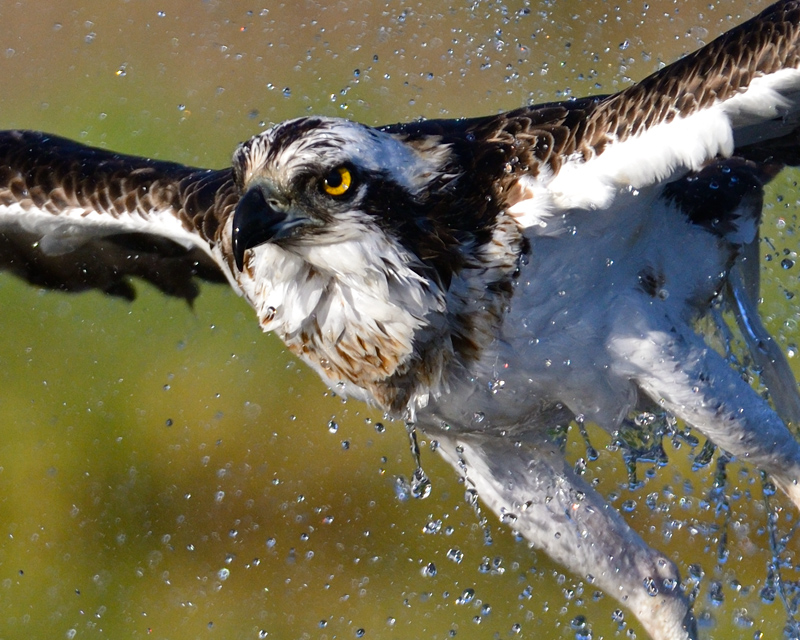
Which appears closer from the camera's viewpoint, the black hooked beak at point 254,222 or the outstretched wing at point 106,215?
the black hooked beak at point 254,222

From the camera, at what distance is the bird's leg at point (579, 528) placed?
→ 3.92m

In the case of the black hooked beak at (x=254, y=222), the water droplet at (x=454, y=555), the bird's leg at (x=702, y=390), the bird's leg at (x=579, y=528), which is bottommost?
the water droplet at (x=454, y=555)

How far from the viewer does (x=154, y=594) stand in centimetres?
633

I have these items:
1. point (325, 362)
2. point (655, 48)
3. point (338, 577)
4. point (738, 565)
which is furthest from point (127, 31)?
point (738, 565)

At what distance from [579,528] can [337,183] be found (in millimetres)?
2047

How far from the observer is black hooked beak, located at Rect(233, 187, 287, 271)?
2.69 m

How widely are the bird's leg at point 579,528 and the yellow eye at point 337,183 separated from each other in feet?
5.03

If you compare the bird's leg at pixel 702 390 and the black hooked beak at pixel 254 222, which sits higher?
the black hooked beak at pixel 254 222

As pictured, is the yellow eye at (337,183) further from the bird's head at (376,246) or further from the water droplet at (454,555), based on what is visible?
the water droplet at (454,555)

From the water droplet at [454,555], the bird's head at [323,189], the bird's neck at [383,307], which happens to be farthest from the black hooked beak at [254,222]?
the water droplet at [454,555]

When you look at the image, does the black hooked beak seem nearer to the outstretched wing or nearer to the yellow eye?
the yellow eye

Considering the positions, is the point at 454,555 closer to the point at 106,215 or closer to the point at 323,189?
the point at 106,215

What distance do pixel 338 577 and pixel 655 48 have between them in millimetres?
4624

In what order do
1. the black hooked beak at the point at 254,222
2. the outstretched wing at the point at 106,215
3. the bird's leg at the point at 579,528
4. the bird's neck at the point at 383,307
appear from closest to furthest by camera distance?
the black hooked beak at the point at 254,222, the bird's neck at the point at 383,307, the outstretched wing at the point at 106,215, the bird's leg at the point at 579,528
